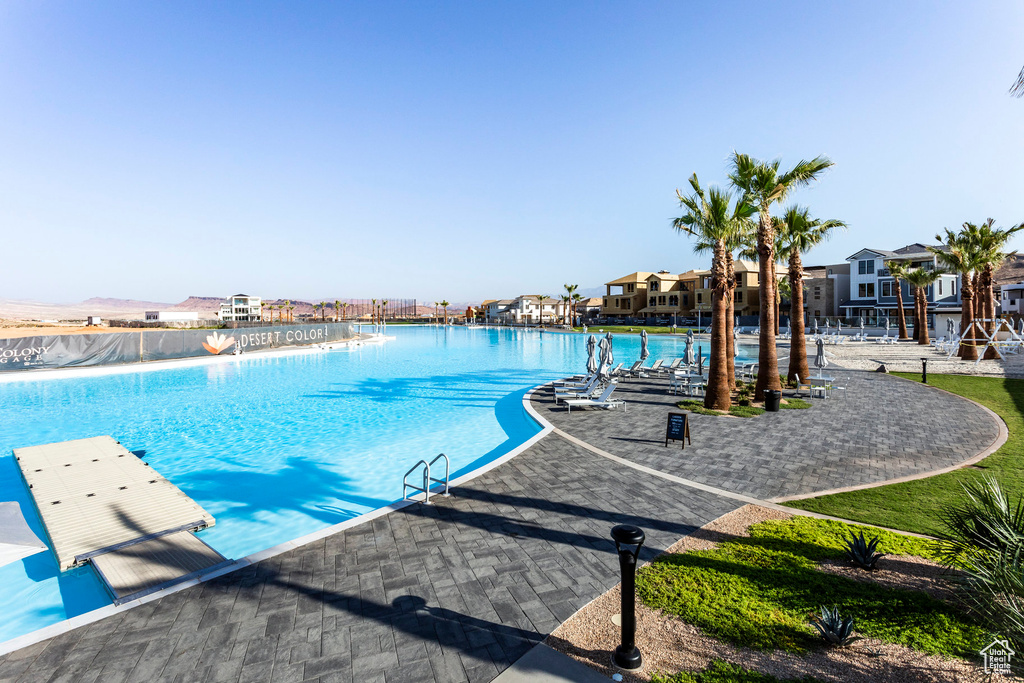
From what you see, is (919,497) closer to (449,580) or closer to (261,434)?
(449,580)

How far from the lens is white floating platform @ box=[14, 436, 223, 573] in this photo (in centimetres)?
637

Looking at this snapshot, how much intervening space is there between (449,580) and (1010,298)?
2856 inches

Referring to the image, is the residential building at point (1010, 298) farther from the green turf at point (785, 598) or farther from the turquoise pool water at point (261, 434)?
the green turf at point (785, 598)

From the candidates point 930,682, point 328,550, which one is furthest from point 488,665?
point 930,682

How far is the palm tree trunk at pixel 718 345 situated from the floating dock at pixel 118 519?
510 inches

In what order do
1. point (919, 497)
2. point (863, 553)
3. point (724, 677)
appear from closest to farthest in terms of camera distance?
point (724, 677), point (863, 553), point (919, 497)

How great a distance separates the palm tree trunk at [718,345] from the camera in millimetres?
13875

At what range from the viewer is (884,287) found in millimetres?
54656

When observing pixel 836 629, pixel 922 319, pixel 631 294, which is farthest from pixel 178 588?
pixel 631 294

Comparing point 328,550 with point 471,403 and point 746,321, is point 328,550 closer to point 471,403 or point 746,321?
point 471,403

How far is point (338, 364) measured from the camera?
107 feet

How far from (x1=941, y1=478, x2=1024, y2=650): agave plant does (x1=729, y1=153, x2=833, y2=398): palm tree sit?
1015 centimetres

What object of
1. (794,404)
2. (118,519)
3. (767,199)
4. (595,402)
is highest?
(767,199)

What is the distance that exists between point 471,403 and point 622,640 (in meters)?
14.8
